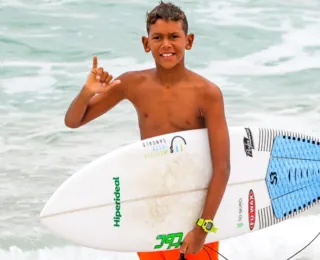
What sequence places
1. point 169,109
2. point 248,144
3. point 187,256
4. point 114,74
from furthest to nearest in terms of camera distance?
point 114,74 → point 248,144 → point 187,256 → point 169,109

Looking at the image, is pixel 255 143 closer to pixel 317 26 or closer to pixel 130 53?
pixel 130 53

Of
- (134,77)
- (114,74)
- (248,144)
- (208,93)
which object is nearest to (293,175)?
(248,144)

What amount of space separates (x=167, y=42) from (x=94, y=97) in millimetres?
343

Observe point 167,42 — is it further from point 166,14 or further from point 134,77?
point 134,77

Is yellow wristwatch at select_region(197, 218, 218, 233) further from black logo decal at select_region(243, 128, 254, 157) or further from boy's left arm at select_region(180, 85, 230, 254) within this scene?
black logo decal at select_region(243, 128, 254, 157)

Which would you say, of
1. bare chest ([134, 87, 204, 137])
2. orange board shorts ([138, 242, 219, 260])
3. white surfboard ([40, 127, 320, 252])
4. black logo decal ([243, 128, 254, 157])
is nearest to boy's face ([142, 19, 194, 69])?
bare chest ([134, 87, 204, 137])

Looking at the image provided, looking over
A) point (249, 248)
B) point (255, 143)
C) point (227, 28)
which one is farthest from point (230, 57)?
point (255, 143)

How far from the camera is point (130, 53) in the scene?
29.9ft

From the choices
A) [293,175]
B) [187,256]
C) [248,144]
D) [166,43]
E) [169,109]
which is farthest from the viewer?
[293,175]

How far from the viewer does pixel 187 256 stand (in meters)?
2.79

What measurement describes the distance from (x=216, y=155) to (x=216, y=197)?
138 millimetres


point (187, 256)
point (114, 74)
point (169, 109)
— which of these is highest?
point (169, 109)

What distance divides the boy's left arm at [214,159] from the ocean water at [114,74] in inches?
67.8

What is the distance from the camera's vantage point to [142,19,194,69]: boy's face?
2.57 metres
